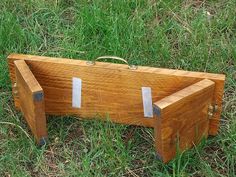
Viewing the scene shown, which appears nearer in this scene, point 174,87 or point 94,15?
point 174,87

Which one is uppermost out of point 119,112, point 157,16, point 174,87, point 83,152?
point 157,16

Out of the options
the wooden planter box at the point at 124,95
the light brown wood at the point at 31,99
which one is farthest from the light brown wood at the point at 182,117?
the light brown wood at the point at 31,99

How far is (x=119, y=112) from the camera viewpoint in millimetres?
2338

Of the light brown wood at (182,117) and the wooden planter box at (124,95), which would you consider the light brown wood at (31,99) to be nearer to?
the wooden planter box at (124,95)

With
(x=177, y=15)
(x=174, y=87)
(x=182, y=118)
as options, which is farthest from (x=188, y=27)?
(x=182, y=118)

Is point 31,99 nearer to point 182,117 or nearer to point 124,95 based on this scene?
point 124,95

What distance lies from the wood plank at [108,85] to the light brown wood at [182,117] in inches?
3.2

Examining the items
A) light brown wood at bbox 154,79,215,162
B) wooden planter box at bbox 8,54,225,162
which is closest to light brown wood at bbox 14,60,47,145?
wooden planter box at bbox 8,54,225,162

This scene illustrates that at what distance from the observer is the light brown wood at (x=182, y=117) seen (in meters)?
1.98

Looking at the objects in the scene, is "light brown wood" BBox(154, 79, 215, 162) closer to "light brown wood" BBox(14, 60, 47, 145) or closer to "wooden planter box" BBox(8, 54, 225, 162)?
"wooden planter box" BBox(8, 54, 225, 162)

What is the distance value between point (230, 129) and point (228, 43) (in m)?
0.71

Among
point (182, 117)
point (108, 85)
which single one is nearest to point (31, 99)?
point (108, 85)

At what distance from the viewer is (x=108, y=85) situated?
89.7 inches

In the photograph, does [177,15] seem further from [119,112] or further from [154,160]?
[154,160]
